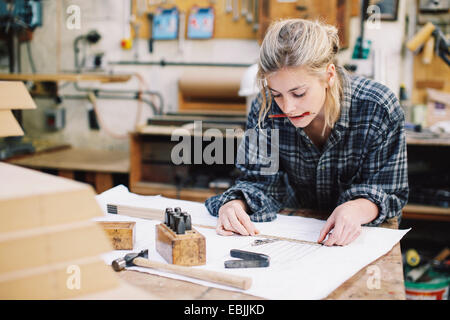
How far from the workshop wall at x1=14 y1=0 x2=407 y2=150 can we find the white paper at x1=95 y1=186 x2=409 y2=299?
2.08 m

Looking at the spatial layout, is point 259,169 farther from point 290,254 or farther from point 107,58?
point 107,58

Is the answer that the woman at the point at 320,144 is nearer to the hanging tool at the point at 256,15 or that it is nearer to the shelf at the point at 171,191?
the shelf at the point at 171,191

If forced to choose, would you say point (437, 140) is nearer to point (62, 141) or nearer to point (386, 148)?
point (386, 148)

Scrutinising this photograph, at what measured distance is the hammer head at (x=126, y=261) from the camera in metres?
0.89

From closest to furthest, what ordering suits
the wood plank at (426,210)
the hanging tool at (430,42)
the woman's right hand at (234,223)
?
the woman's right hand at (234,223) < the wood plank at (426,210) < the hanging tool at (430,42)

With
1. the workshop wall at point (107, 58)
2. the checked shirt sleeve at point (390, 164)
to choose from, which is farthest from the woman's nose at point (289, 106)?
the workshop wall at point (107, 58)

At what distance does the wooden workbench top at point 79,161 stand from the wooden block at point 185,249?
6.03ft

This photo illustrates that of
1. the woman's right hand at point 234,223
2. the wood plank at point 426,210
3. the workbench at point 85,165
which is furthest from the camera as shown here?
the workbench at point 85,165

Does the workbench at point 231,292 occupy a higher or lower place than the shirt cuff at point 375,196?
lower

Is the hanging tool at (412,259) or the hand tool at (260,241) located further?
the hanging tool at (412,259)

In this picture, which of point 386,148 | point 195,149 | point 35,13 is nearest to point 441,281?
point 386,148

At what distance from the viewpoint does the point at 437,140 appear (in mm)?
2332

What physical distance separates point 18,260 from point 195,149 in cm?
201

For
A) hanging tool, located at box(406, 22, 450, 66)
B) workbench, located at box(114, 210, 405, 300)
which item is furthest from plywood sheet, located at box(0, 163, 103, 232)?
hanging tool, located at box(406, 22, 450, 66)
